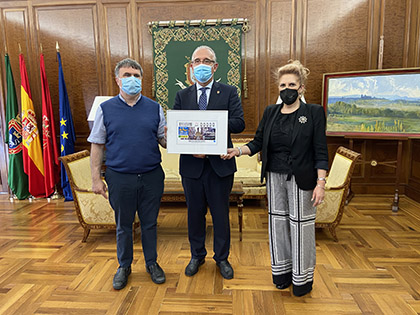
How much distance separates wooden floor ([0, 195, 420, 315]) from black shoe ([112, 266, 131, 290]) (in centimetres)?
4

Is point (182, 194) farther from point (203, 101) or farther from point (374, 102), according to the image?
point (374, 102)

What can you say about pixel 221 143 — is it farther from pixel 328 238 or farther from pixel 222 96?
pixel 328 238

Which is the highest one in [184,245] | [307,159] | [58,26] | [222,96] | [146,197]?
[58,26]

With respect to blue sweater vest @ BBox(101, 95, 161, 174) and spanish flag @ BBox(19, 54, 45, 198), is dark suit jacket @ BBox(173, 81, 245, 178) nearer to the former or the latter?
blue sweater vest @ BBox(101, 95, 161, 174)

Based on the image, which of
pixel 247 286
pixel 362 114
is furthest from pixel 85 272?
pixel 362 114

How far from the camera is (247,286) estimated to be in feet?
6.97

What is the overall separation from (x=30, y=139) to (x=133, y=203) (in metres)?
3.13

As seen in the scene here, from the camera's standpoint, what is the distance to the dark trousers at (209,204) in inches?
82.0

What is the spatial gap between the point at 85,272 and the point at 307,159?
6.08 feet

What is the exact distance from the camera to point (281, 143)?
1.86 m

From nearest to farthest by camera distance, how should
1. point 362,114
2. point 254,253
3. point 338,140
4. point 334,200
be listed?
point 254,253
point 334,200
point 362,114
point 338,140

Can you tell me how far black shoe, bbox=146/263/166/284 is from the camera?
85.3 inches

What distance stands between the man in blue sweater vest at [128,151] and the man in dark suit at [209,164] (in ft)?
0.72

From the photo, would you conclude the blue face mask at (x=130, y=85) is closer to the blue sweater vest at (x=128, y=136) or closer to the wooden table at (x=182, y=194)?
the blue sweater vest at (x=128, y=136)
